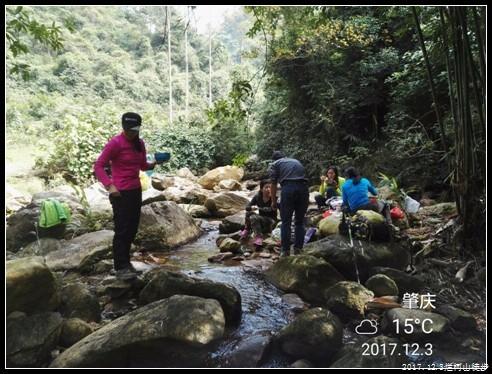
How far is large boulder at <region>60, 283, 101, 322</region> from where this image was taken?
11.3ft

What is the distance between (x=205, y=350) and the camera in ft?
9.46

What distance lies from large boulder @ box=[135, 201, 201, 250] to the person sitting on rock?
107 centimetres

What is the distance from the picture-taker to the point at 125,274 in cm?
404

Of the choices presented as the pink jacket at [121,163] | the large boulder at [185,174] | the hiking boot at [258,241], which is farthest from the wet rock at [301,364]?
the large boulder at [185,174]

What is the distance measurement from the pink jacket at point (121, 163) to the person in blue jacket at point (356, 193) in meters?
3.22

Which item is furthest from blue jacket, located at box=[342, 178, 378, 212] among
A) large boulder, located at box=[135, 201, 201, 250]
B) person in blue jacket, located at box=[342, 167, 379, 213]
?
large boulder, located at box=[135, 201, 201, 250]

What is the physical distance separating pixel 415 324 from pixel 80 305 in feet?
9.88

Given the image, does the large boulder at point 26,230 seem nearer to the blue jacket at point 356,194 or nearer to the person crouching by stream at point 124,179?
the person crouching by stream at point 124,179

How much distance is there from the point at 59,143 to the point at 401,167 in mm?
10703

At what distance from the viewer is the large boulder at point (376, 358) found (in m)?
2.63

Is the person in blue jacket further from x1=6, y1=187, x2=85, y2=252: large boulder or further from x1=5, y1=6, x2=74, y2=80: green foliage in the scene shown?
x1=6, y1=187, x2=85, y2=252: large boulder

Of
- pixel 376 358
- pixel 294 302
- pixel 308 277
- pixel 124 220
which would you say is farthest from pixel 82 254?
pixel 376 358

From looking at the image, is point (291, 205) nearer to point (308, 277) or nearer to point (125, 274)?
point (308, 277)

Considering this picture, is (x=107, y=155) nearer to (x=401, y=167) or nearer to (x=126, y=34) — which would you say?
(x=401, y=167)
